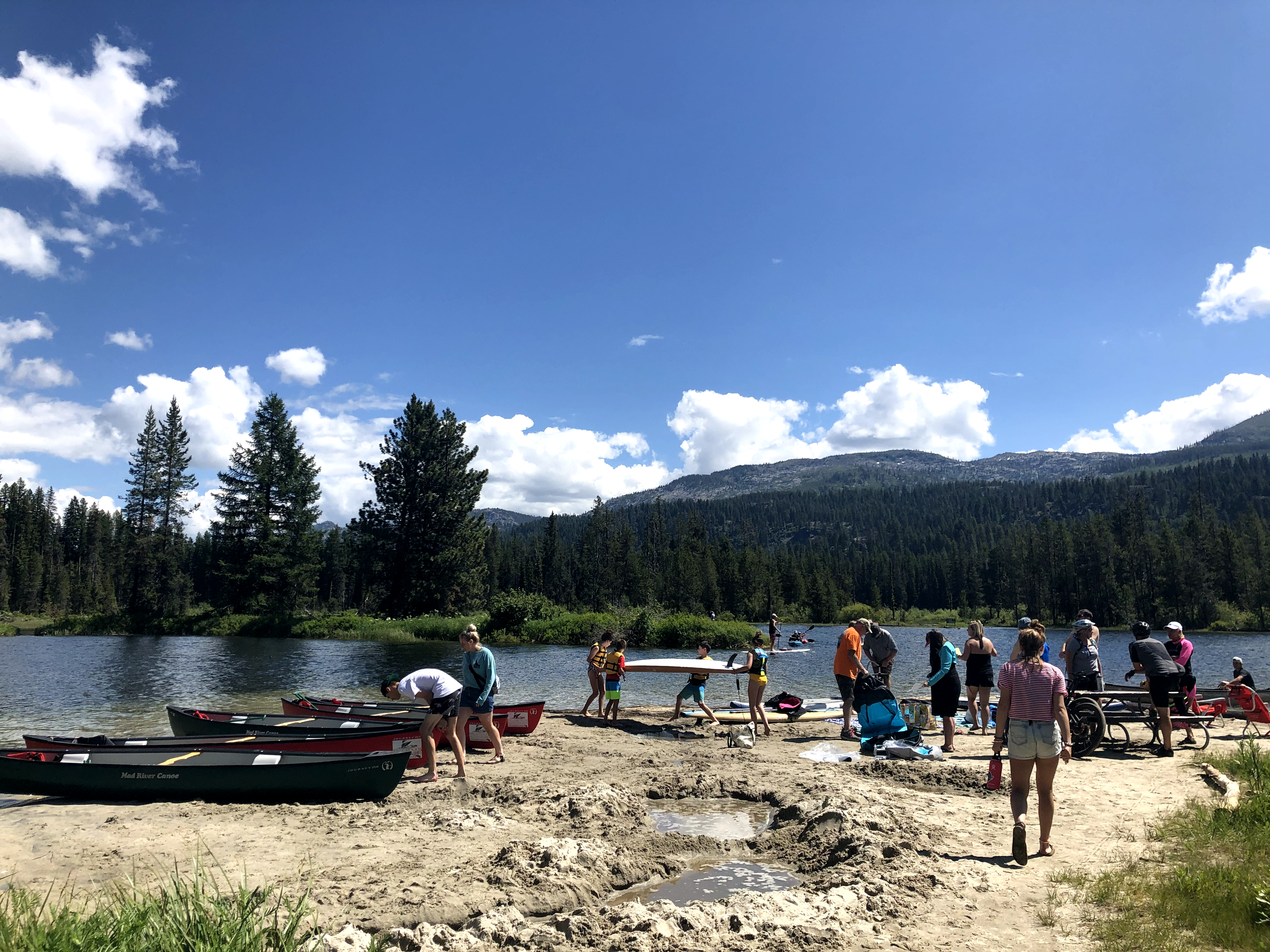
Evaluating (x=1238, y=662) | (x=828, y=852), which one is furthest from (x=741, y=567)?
(x=828, y=852)

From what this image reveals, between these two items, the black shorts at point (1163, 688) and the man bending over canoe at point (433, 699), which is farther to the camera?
the black shorts at point (1163, 688)

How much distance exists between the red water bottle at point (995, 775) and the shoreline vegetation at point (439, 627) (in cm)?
3612

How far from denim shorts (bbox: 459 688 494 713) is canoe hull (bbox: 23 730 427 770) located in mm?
852

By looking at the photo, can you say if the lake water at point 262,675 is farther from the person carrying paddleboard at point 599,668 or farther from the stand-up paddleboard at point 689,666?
the stand-up paddleboard at point 689,666

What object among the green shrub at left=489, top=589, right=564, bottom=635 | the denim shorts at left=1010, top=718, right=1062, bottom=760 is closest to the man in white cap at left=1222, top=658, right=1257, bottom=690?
the denim shorts at left=1010, top=718, right=1062, bottom=760

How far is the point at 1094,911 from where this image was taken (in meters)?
5.73

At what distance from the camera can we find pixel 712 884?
704cm

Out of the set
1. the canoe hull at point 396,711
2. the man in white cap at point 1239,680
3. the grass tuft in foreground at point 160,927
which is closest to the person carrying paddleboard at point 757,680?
the canoe hull at point 396,711

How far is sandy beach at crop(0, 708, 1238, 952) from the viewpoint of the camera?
5.69 m

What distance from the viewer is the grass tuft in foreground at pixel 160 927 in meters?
4.09

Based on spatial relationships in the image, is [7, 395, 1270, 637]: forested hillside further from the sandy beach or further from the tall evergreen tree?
the sandy beach

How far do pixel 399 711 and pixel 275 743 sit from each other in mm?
5058

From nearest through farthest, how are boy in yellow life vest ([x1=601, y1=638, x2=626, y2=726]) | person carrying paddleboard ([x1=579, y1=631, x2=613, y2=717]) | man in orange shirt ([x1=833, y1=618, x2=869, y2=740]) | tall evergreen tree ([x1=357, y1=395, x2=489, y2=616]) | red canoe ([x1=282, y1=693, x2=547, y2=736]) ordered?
man in orange shirt ([x1=833, y1=618, x2=869, y2=740]), red canoe ([x1=282, y1=693, x2=547, y2=736]), boy in yellow life vest ([x1=601, y1=638, x2=626, y2=726]), person carrying paddleboard ([x1=579, y1=631, x2=613, y2=717]), tall evergreen tree ([x1=357, y1=395, x2=489, y2=616])

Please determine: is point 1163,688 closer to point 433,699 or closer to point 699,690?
point 699,690
